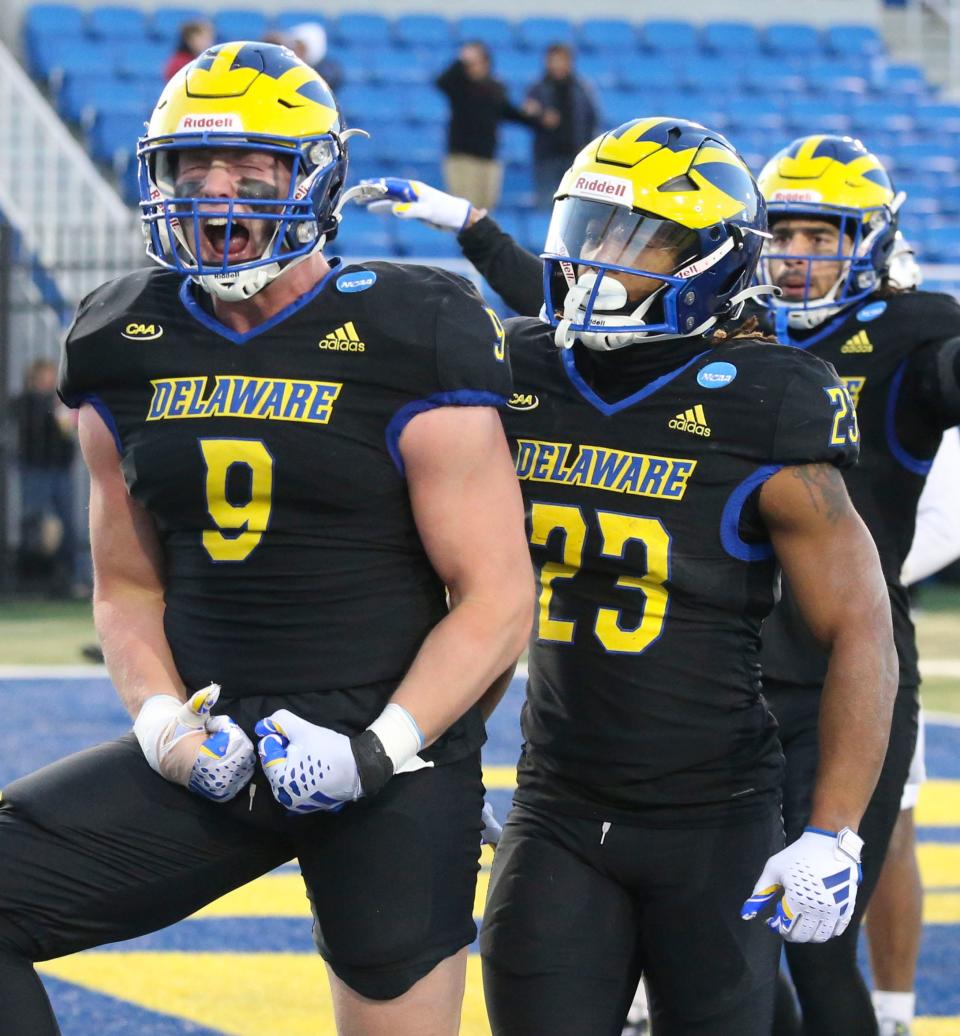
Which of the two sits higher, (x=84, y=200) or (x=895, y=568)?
(x=895, y=568)

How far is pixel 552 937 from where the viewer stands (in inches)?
116

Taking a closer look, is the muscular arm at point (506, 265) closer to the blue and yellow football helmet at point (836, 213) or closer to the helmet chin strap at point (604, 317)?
the blue and yellow football helmet at point (836, 213)

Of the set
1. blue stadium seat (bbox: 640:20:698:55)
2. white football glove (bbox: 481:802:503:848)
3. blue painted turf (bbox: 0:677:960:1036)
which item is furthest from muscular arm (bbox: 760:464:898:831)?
blue stadium seat (bbox: 640:20:698:55)

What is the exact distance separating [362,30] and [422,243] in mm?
3121

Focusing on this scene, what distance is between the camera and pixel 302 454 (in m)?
2.80

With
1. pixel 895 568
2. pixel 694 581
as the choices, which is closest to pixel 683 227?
pixel 694 581

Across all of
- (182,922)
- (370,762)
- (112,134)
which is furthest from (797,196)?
(112,134)

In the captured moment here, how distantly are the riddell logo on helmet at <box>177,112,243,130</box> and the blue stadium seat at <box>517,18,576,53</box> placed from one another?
14964 mm

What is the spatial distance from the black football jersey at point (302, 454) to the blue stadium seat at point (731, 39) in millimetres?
15775

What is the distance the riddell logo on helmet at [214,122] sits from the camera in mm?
2842

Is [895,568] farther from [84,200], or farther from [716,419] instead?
[84,200]

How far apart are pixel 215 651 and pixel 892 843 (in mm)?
2114

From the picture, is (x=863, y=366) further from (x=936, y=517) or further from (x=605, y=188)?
(x=605, y=188)

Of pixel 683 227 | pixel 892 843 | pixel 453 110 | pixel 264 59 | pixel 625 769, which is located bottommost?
pixel 453 110
